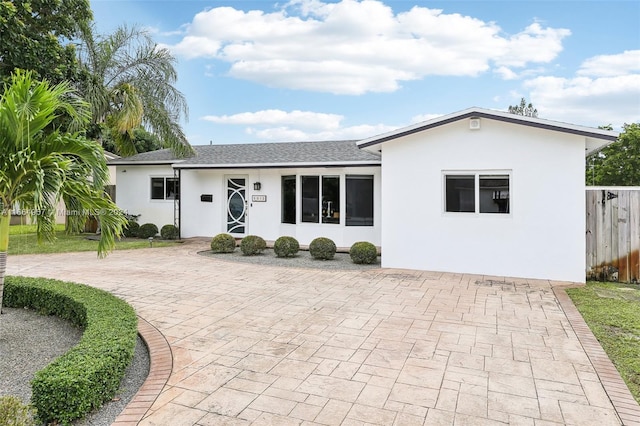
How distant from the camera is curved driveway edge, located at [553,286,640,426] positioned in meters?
3.41

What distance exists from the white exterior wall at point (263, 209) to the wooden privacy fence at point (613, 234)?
19.9 feet

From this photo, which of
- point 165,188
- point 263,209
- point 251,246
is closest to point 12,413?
point 251,246

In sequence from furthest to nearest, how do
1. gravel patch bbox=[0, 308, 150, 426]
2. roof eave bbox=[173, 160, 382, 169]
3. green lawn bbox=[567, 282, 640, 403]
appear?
roof eave bbox=[173, 160, 382, 169] → green lawn bbox=[567, 282, 640, 403] → gravel patch bbox=[0, 308, 150, 426]

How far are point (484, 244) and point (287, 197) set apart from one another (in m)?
7.52

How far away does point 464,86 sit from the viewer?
18.9 metres

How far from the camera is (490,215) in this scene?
934 cm

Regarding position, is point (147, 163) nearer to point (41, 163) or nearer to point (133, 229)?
point (133, 229)

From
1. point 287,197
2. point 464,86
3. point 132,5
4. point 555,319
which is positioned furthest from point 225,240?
point 464,86

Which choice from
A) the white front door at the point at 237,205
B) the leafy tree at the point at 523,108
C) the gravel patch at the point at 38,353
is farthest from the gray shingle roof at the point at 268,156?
the leafy tree at the point at 523,108

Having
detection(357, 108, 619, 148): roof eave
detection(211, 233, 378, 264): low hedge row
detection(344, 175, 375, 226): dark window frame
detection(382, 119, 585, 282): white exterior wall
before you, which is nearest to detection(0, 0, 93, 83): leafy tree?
detection(211, 233, 378, 264): low hedge row

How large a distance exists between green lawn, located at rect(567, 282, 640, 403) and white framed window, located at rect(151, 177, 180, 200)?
14.2 m

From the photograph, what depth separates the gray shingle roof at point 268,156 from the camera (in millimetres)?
13729

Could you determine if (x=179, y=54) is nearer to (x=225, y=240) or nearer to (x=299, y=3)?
(x=299, y=3)

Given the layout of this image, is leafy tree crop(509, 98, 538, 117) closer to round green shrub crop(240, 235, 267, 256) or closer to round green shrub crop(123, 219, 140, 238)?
Answer: round green shrub crop(240, 235, 267, 256)
